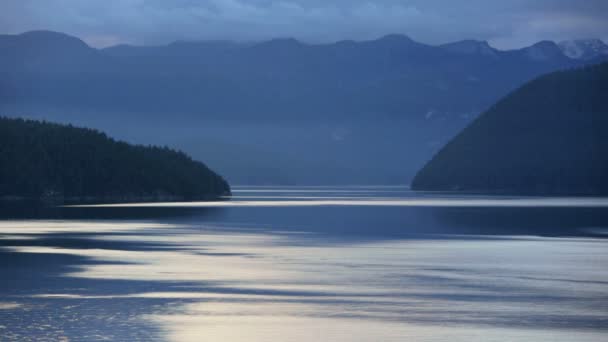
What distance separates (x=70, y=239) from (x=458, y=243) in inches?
1160

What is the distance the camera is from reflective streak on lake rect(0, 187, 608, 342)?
41469mm

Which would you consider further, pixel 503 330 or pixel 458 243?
pixel 458 243

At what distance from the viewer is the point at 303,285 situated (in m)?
56.2

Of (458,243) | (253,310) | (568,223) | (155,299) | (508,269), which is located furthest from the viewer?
(568,223)

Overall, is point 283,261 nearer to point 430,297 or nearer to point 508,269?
point 508,269

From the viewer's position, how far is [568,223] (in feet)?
395

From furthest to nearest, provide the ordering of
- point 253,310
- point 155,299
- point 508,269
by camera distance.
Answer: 1. point 508,269
2. point 155,299
3. point 253,310

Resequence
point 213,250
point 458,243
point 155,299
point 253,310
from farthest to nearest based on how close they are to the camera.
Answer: point 458,243
point 213,250
point 155,299
point 253,310

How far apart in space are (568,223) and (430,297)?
72.2 meters

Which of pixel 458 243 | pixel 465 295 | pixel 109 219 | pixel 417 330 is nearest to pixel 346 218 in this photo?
pixel 109 219

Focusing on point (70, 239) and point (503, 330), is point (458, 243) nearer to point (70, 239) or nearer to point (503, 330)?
point (70, 239)

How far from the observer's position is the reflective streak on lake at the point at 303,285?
41.5 m

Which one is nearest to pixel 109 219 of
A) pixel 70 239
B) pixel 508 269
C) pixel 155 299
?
pixel 70 239

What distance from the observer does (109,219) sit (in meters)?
131
